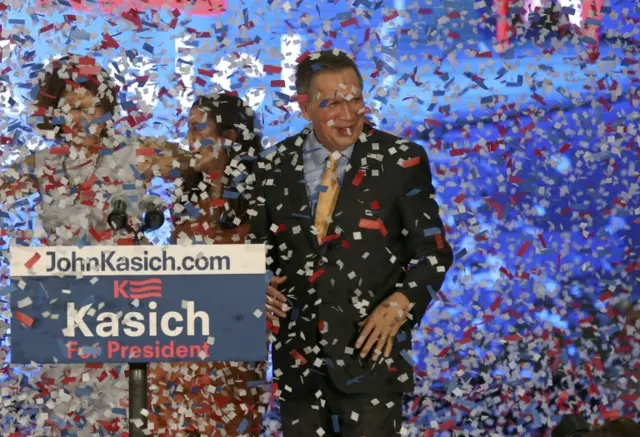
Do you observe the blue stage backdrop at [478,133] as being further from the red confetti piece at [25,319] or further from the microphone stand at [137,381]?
the red confetti piece at [25,319]

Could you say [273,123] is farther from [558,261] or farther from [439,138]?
[558,261]

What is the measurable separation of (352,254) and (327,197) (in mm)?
205

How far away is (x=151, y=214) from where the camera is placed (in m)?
3.15

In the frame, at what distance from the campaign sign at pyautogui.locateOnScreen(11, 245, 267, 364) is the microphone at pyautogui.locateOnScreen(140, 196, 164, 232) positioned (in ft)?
0.23

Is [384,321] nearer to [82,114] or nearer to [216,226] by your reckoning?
[216,226]

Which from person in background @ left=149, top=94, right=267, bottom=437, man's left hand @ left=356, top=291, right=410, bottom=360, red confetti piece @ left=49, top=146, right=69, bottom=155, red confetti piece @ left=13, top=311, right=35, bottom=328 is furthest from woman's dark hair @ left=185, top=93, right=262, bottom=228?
red confetti piece @ left=13, top=311, right=35, bottom=328

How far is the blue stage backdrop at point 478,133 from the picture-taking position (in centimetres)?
446

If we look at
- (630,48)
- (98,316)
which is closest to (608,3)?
(630,48)

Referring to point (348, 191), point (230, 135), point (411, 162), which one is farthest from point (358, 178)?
point (230, 135)

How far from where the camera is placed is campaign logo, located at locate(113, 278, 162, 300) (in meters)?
3.08

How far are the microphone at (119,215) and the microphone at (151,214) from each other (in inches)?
1.9

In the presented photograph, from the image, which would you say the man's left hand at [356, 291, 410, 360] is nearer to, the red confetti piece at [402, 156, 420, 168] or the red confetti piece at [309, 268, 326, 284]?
the red confetti piece at [309, 268, 326, 284]

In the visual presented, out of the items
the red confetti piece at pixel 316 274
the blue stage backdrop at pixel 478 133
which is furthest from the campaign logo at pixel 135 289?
the blue stage backdrop at pixel 478 133

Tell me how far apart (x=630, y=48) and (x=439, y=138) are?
849mm
